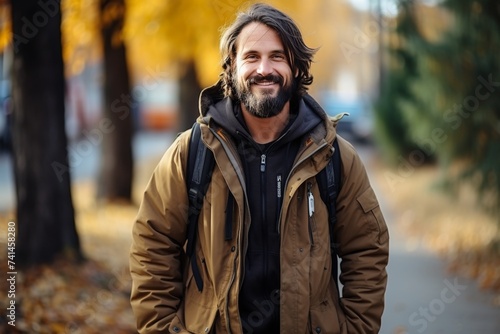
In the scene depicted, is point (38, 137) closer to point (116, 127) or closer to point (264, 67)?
point (264, 67)

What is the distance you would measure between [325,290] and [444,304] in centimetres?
482

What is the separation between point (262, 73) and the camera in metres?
3.27

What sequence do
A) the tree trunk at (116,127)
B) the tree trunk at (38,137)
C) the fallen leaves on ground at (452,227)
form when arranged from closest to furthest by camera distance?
the tree trunk at (38,137), the fallen leaves on ground at (452,227), the tree trunk at (116,127)

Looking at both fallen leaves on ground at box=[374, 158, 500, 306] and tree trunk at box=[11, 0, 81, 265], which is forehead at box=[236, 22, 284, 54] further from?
fallen leaves on ground at box=[374, 158, 500, 306]

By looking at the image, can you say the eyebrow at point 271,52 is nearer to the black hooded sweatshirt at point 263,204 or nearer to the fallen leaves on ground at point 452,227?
the black hooded sweatshirt at point 263,204

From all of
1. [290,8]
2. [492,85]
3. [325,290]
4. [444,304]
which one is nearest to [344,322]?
[325,290]

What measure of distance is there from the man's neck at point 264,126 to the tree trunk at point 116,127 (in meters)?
9.93

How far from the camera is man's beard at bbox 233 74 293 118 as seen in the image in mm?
3271

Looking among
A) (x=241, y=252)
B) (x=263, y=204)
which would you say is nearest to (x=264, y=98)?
(x=263, y=204)

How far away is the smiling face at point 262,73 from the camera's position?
3.28 metres

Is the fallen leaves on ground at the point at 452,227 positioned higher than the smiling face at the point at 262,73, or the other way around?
the smiling face at the point at 262,73

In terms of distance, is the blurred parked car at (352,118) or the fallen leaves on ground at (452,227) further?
the blurred parked car at (352,118)

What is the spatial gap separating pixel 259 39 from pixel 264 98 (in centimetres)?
27

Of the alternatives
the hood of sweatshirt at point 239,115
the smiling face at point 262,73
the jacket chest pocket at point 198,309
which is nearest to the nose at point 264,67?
the smiling face at point 262,73
